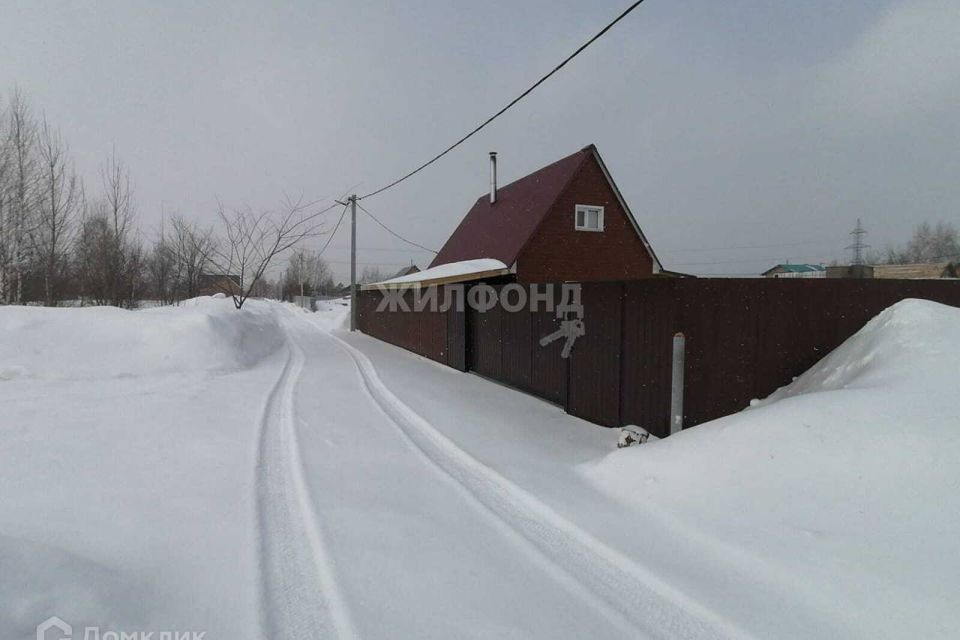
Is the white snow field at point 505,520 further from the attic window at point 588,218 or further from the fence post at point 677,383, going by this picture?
the attic window at point 588,218

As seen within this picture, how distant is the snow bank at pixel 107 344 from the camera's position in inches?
309

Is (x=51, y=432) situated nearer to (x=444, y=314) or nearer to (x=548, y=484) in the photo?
(x=548, y=484)

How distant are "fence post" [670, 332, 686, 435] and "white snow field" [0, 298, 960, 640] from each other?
2.10ft

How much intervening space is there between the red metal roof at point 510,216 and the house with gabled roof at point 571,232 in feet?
0.14

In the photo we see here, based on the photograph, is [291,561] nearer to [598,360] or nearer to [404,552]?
[404,552]

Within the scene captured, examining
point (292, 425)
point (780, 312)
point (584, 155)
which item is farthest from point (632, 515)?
point (584, 155)

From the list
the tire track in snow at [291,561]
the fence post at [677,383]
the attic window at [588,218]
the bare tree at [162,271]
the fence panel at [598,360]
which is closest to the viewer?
the tire track in snow at [291,561]

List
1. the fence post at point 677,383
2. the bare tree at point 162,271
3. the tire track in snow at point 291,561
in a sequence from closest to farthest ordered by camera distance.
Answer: the tire track in snow at point 291,561
the fence post at point 677,383
the bare tree at point 162,271

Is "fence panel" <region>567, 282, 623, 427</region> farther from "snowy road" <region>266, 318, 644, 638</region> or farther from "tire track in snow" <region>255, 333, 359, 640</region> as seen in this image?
"tire track in snow" <region>255, 333, 359, 640</region>

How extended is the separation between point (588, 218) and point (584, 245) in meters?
0.94

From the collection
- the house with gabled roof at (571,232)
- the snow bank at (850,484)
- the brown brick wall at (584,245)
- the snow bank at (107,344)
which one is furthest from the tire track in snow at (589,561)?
the brown brick wall at (584,245)

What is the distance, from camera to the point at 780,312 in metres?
5.58

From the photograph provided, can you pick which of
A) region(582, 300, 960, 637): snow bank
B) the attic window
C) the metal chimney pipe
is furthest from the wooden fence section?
the metal chimney pipe

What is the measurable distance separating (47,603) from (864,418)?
15.9 feet
